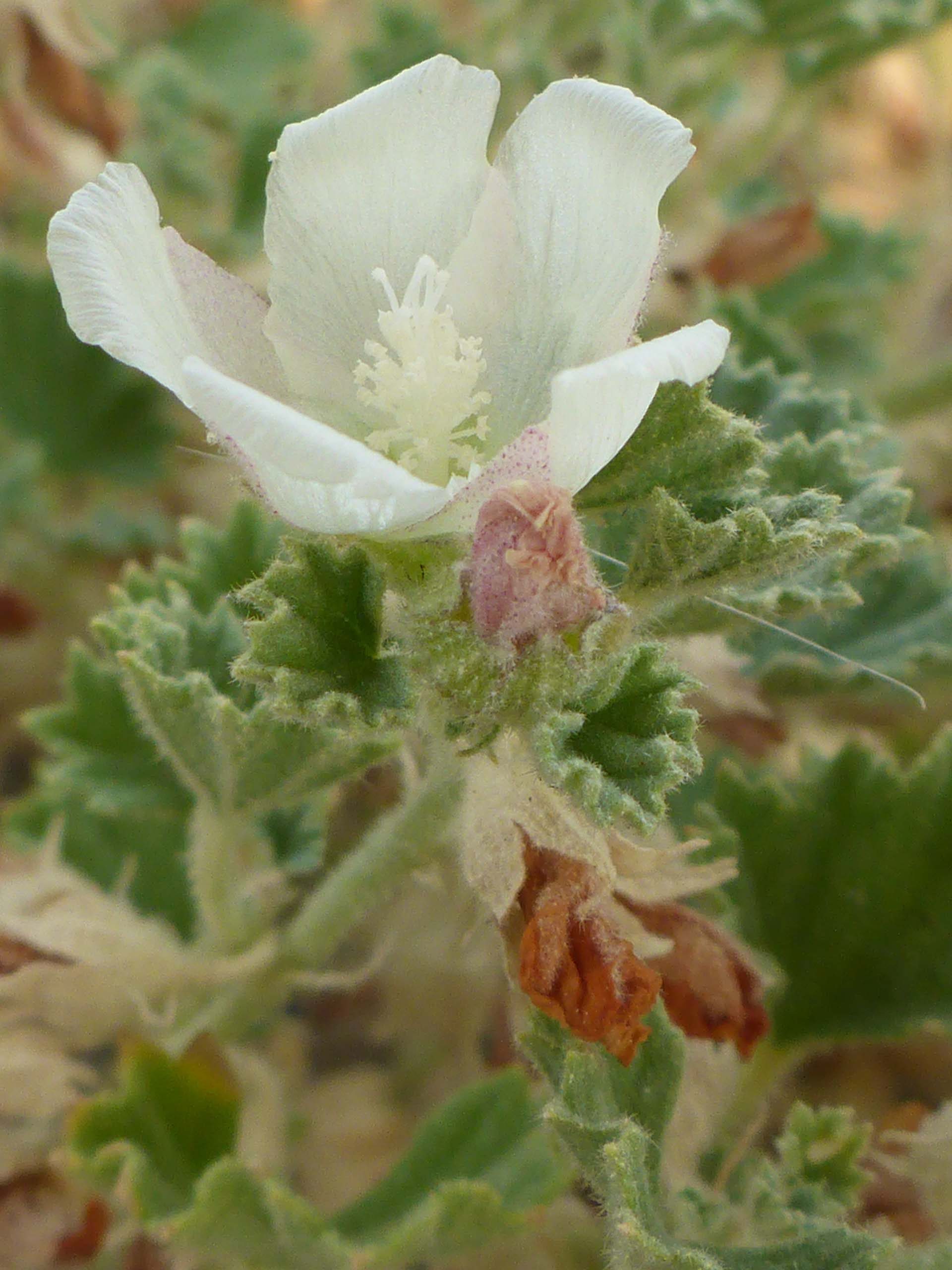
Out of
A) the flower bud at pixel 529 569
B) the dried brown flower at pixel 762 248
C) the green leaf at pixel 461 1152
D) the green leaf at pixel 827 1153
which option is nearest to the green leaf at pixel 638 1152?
the green leaf at pixel 827 1153

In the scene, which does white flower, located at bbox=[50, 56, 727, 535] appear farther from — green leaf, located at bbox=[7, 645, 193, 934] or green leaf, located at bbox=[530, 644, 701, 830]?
green leaf, located at bbox=[7, 645, 193, 934]

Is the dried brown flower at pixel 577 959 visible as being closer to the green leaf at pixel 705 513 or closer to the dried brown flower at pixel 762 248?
the green leaf at pixel 705 513

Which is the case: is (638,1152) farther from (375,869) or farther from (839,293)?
(839,293)

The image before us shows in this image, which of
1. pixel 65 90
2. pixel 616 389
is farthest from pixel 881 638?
pixel 65 90

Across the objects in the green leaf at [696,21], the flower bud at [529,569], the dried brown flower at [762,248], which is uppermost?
the green leaf at [696,21]

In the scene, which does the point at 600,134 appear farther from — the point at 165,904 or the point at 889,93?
the point at 889,93

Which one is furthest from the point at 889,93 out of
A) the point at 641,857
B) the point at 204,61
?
the point at 641,857

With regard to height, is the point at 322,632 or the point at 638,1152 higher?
the point at 322,632
